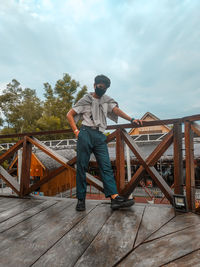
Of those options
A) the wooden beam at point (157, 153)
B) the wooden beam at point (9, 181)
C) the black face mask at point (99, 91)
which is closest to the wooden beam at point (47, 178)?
the wooden beam at point (9, 181)

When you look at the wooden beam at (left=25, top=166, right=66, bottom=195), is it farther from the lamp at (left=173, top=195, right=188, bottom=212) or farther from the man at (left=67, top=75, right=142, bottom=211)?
the lamp at (left=173, top=195, right=188, bottom=212)

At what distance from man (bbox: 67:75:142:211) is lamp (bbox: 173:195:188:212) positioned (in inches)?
16.6

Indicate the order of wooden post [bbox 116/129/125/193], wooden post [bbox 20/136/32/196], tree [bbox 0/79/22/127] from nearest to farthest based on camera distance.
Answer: wooden post [bbox 116/129/125/193] → wooden post [bbox 20/136/32/196] → tree [bbox 0/79/22/127]

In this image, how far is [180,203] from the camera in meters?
1.56

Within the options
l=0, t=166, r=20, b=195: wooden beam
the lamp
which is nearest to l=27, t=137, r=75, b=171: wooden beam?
l=0, t=166, r=20, b=195: wooden beam

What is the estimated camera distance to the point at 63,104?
21.4 meters

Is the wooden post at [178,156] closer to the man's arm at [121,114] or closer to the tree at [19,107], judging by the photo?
the man's arm at [121,114]

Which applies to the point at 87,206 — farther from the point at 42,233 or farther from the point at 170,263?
the point at 170,263

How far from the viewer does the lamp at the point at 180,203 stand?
5.02ft

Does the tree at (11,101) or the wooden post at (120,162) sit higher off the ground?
the tree at (11,101)

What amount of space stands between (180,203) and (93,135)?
1063mm

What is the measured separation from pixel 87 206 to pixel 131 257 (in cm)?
103

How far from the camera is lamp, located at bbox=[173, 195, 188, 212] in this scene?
1529 millimetres

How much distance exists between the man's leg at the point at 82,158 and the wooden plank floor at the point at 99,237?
203 mm
